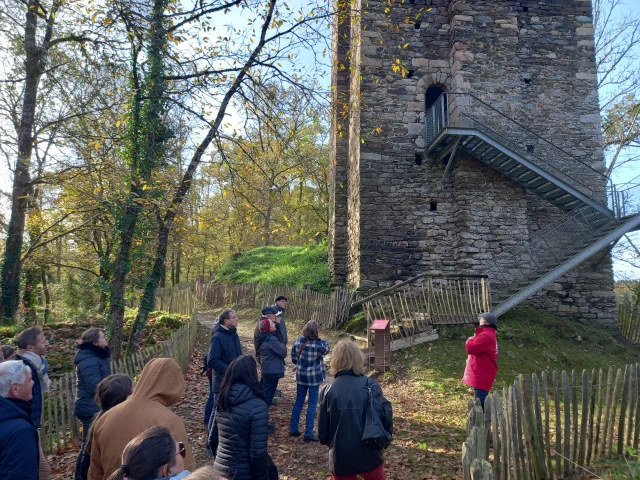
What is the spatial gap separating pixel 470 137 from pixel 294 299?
7552mm

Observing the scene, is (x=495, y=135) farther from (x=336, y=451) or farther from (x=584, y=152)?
(x=336, y=451)

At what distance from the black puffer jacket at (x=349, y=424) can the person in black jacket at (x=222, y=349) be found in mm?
2037

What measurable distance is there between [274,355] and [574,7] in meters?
13.9

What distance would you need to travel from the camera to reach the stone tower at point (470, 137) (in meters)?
11.6

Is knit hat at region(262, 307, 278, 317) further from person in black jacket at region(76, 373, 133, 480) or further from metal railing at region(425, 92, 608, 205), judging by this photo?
metal railing at region(425, 92, 608, 205)

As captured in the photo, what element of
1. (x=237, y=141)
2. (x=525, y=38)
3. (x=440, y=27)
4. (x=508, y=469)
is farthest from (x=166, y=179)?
(x=525, y=38)

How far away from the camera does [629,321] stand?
38.3 feet

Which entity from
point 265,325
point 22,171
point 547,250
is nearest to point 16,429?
point 265,325

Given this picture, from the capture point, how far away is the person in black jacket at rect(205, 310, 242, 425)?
16.0 ft

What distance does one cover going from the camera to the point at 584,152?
12.0m

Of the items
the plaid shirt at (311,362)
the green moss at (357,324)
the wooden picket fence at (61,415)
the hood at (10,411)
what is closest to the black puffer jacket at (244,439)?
the hood at (10,411)

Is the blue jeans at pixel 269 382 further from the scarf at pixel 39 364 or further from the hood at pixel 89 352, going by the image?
the scarf at pixel 39 364

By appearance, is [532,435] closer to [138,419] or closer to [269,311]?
[269,311]

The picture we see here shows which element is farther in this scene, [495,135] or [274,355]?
[495,135]
